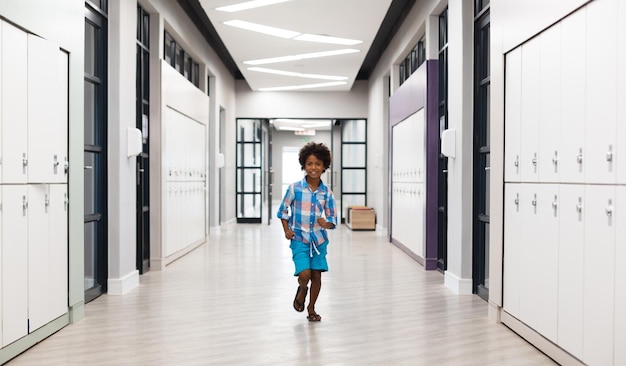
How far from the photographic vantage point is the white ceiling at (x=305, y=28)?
908 cm

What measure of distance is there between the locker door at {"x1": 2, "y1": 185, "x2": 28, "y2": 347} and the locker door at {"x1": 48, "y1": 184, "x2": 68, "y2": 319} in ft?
1.48

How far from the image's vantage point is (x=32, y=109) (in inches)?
185

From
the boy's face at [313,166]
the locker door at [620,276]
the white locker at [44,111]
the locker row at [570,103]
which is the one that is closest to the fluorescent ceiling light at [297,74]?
the boy's face at [313,166]

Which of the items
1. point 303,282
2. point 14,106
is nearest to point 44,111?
point 14,106

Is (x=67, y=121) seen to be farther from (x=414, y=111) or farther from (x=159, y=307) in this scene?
(x=414, y=111)

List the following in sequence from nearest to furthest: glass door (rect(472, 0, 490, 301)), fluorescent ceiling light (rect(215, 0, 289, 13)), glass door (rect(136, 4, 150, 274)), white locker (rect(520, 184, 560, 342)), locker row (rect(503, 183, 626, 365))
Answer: locker row (rect(503, 183, 626, 365)) → white locker (rect(520, 184, 560, 342)) → glass door (rect(472, 0, 490, 301)) → glass door (rect(136, 4, 150, 274)) → fluorescent ceiling light (rect(215, 0, 289, 13))

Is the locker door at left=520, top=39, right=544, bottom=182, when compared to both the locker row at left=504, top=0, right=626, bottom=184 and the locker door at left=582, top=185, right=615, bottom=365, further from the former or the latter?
the locker door at left=582, top=185, right=615, bottom=365

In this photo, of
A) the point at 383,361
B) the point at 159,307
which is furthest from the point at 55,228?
the point at 383,361

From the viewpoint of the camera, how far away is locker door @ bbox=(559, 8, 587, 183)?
3.96 m

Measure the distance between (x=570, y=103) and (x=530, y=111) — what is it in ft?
2.30

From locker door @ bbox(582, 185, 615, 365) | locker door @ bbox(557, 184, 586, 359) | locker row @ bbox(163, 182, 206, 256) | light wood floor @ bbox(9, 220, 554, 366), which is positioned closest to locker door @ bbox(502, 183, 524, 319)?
light wood floor @ bbox(9, 220, 554, 366)

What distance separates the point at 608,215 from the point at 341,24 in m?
7.17

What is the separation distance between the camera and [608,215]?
3619mm

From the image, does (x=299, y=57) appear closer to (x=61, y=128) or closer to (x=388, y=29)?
(x=388, y=29)
